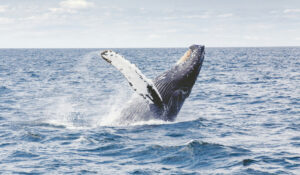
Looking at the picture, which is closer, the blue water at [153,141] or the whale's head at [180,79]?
the blue water at [153,141]

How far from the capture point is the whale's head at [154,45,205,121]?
1030 cm

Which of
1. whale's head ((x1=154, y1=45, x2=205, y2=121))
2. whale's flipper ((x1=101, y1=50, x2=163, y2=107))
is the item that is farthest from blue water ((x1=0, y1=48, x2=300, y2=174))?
whale's head ((x1=154, y1=45, x2=205, y2=121))

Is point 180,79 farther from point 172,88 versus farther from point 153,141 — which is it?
point 153,141

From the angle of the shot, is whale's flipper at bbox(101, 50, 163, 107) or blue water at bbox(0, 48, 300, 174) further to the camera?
whale's flipper at bbox(101, 50, 163, 107)

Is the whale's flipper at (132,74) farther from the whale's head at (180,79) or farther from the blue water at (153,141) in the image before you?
the whale's head at (180,79)

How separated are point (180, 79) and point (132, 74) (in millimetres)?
1909

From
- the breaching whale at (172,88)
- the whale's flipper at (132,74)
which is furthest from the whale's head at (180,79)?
the whale's flipper at (132,74)

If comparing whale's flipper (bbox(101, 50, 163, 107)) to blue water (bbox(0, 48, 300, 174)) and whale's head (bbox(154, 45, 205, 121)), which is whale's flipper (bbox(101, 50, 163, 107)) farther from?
whale's head (bbox(154, 45, 205, 121))

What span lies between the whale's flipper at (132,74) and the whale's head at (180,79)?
2.78ft

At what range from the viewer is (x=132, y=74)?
29.3 feet

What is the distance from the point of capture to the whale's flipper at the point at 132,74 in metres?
8.67

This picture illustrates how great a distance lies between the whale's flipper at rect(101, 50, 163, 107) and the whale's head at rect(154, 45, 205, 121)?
849mm

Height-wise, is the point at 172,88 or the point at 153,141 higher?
the point at 172,88

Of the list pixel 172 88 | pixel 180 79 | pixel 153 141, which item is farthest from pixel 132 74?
pixel 153 141
